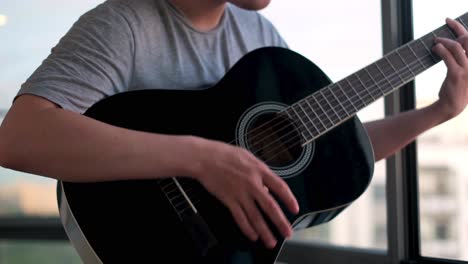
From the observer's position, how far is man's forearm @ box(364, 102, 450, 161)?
139 cm

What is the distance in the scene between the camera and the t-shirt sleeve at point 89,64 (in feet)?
3.41

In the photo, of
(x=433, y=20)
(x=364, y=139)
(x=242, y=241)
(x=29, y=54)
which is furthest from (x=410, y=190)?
(x=29, y=54)

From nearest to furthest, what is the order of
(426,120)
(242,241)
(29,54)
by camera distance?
(242,241), (426,120), (29,54)

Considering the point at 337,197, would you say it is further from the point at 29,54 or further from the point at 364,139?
the point at 29,54

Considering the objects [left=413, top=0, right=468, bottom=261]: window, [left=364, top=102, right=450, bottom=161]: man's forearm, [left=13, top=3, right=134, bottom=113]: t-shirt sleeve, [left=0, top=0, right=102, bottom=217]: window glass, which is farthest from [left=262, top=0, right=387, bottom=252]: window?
[left=13, top=3, right=134, bottom=113]: t-shirt sleeve

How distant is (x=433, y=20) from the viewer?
6.15 feet

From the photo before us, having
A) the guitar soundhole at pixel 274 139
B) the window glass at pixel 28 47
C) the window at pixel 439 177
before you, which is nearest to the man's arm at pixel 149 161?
the guitar soundhole at pixel 274 139

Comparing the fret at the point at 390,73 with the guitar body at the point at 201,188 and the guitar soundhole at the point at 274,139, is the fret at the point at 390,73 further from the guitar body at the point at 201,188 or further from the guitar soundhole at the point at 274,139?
the guitar soundhole at the point at 274,139

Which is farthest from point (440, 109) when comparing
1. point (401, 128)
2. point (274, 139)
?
point (274, 139)

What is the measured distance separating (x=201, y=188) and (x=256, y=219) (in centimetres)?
15

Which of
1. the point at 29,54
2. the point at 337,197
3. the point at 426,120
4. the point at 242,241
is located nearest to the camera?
the point at 242,241

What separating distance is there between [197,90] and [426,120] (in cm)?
55

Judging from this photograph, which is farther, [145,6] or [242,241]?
[145,6]

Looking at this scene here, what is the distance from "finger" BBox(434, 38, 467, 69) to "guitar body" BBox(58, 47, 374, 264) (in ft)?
0.83
